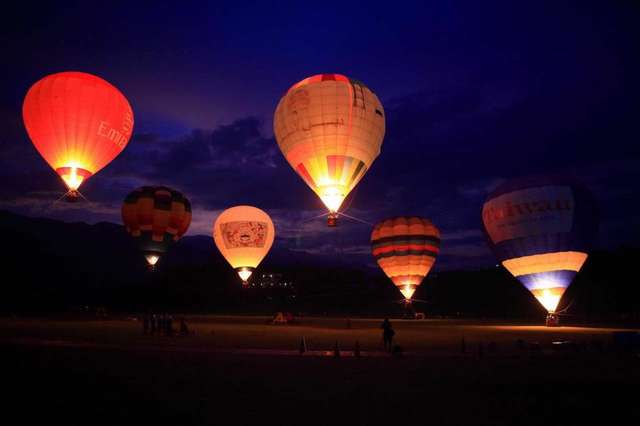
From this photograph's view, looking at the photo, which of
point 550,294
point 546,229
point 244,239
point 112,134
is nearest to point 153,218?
point 244,239

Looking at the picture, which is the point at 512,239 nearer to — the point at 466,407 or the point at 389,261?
the point at 389,261

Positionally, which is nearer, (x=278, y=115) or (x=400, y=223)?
(x=278, y=115)

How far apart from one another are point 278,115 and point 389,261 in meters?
19.8

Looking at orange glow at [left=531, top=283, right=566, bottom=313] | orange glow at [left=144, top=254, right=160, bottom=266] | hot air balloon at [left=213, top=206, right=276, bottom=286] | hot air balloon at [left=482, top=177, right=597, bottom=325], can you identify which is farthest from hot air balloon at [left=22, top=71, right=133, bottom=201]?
orange glow at [left=531, top=283, right=566, bottom=313]

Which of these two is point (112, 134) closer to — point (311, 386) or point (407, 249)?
point (311, 386)

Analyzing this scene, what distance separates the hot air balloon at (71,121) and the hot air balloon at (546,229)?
2500cm

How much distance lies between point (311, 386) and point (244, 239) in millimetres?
32150

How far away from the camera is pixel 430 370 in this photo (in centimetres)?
1206

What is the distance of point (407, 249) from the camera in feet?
136

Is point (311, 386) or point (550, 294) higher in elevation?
point (550, 294)

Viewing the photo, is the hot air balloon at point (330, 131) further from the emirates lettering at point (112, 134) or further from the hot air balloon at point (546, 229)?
the hot air balloon at point (546, 229)

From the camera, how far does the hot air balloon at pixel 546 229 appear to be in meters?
30.7

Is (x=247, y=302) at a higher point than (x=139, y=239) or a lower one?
lower

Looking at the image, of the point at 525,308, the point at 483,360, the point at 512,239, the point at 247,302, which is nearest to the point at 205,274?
the point at 247,302
